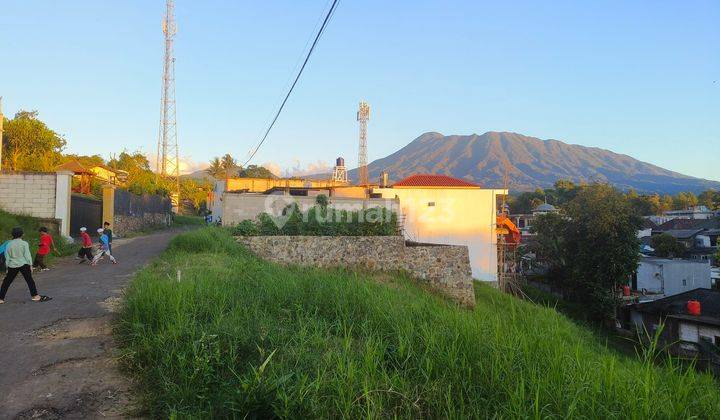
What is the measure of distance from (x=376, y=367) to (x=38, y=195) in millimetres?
16365

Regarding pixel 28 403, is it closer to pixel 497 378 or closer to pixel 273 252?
pixel 497 378

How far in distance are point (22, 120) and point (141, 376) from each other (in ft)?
91.1

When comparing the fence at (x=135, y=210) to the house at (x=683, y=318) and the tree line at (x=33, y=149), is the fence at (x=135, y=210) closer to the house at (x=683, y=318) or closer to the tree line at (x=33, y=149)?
the tree line at (x=33, y=149)

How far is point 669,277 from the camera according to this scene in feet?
104

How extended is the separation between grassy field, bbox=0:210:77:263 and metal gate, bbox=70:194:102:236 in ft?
5.87

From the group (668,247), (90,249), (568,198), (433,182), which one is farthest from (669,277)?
(568,198)

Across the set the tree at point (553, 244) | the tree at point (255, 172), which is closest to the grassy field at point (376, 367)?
the tree at point (553, 244)

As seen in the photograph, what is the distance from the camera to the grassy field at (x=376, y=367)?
322 cm

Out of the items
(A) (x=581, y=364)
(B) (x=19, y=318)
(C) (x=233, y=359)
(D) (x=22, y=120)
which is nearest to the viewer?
(A) (x=581, y=364)

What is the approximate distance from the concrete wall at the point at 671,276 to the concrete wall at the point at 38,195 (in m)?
31.8

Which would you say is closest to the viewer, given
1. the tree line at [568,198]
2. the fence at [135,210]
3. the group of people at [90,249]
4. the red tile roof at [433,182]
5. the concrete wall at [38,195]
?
the group of people at [90,249]

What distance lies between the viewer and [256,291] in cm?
702

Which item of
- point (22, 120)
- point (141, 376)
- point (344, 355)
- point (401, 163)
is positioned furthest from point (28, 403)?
point (401, 163)

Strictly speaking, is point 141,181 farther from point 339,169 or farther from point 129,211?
point 339,169
